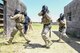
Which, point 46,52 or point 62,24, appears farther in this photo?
point 62,24

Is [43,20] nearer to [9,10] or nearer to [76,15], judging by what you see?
[9,10]

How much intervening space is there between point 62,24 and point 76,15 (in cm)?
546

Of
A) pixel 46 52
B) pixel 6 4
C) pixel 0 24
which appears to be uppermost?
pixel 6 4

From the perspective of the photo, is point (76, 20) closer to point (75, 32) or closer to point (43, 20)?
point (75, 32)

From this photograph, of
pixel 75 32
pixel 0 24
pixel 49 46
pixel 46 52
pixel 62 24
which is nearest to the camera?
pixel 46 52

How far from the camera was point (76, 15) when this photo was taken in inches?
738

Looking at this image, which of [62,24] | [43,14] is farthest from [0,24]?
[43,14]

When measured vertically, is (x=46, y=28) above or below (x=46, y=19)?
below

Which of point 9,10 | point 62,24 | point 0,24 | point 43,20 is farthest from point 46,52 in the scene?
point 0,24

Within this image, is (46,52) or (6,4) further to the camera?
(6,4)

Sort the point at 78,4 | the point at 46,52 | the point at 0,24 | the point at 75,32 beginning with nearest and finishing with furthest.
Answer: the point at 46,52 → the point at 0,24 → the point at 78,4 → the point at 75,32

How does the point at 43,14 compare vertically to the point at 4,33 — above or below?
above

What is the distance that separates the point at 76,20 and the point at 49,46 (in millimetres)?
8273

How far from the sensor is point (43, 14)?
36.4 ft
